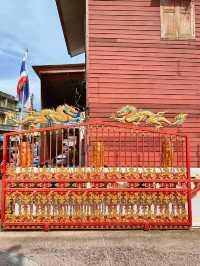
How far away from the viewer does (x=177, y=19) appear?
9570 mm

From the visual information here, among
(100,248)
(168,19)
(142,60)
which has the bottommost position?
(100,248)

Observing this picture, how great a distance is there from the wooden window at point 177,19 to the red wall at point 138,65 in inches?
7.7

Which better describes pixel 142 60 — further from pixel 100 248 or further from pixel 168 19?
pixel 100 248

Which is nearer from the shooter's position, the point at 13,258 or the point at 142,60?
the point at 13,258

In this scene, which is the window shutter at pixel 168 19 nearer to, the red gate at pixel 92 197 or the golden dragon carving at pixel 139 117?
the golden dragon carving at pixel 139 117

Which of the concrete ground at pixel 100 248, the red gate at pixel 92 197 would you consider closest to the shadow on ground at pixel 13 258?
the concrete ground at pixel 100 248

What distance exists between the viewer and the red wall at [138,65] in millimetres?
9141

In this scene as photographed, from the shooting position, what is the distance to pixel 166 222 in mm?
6023

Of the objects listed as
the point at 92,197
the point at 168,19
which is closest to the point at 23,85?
the point at 168,19

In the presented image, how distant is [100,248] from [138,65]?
5939 millimetres

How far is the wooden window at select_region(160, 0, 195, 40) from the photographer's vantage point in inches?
373

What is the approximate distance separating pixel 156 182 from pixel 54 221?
7.04 feet

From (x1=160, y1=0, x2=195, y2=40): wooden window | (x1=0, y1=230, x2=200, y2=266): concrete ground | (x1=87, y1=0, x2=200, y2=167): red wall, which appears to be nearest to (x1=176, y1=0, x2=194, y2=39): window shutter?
(x1=160, y1=0, x2=195, y2=40): wooden window

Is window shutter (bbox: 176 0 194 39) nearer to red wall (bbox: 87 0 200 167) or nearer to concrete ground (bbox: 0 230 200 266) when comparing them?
red wall (bbox: 87 0 200 167)
